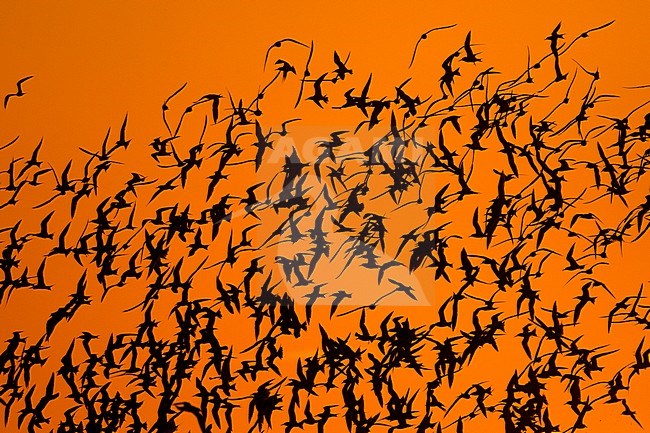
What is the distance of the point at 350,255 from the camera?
152cm

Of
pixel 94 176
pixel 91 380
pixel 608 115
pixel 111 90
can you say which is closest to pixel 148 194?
pixel 94 176

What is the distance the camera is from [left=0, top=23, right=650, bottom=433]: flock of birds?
1519 millimetres

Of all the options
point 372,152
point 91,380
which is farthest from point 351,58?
point 91,380

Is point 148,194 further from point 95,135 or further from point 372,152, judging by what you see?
point 372,152

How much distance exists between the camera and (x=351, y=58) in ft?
5.03

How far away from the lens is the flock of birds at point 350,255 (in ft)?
4.98

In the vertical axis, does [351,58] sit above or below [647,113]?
above

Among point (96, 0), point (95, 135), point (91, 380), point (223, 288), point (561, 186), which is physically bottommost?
point (91, 380)

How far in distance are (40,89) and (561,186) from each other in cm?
103

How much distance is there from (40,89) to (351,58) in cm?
61

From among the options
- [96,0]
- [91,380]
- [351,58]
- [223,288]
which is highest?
[96,0]

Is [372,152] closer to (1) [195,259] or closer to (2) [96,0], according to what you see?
(1) [195,259]

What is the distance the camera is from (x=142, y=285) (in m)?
1.55

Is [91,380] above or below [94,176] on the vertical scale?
below
